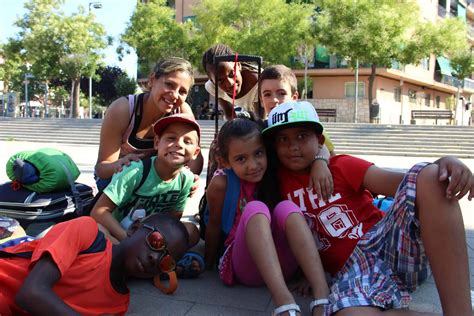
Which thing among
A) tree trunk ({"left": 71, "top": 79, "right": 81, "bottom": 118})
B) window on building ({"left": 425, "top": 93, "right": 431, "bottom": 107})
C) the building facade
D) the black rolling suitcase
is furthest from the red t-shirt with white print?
window on building ({"left": 425, "top": 93, "right": 431, "bottom": 107})

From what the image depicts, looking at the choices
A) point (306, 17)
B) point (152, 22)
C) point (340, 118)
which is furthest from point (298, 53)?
point (152, 22)

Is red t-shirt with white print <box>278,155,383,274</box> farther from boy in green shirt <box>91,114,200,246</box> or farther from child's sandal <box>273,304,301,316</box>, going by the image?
boy in green shirt <box>91,114,200,246</box>

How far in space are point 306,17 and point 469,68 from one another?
12.5 meters

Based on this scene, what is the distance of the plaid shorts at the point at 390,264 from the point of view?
1844 mm

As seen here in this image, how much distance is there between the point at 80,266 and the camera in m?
1.93

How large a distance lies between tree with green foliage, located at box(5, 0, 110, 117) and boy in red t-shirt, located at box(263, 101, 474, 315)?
942 inches

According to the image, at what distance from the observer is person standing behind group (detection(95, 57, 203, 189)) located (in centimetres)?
316

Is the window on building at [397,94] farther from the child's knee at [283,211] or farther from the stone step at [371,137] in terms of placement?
the child's knee at [283,211]

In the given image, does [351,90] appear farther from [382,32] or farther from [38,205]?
[38,205]

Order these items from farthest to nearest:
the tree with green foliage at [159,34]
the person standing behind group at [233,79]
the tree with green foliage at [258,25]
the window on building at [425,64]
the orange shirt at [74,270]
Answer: the window on building at [425,64], the tree with green foliage at [159,34], the tree with green foliage at [258,25], the person standing behind group at [233,79], the orange shirt at [74,270]

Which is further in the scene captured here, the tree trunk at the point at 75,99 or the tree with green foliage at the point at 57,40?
the tree trunk at the point at 75,99

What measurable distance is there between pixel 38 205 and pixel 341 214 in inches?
78.6

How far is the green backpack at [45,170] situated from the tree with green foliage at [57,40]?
22.7m


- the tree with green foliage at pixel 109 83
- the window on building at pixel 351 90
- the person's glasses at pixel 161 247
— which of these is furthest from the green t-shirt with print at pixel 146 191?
the tree with green foliage at pixel 109 83
